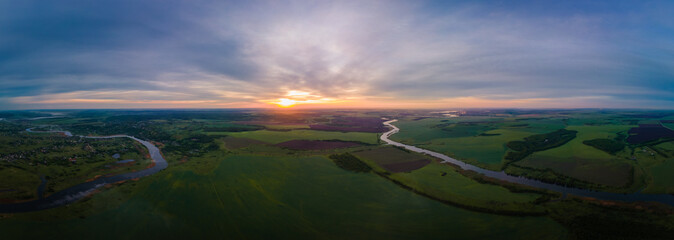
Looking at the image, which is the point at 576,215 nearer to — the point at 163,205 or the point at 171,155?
the point at 163,205

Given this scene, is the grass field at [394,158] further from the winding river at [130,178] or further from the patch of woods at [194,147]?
the patch of woods at [194,147]

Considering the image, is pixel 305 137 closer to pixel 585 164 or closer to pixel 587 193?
pixel 587 193

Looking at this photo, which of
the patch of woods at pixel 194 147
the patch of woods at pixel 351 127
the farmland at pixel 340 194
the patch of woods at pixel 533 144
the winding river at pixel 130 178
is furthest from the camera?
the patch of woods at pixel 351 127

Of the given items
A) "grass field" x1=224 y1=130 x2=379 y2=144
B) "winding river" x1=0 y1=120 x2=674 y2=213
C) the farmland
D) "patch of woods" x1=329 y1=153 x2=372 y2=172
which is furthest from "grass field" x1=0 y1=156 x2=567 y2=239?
"grass field" x1=224 y1=130 x2=379 y2=144

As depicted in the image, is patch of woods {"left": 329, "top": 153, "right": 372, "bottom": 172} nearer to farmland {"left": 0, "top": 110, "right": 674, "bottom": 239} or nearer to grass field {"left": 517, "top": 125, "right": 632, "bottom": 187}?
farmland {"left": 0, "top": 110, "right": 674, "bottom": 239}

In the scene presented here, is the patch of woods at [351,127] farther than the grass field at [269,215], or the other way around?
the patch of woods at [351,127]

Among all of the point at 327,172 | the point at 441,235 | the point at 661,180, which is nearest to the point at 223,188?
the point at 327,172

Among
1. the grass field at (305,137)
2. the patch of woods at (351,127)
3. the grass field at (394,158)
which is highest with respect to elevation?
the patch of woods at (351,127)

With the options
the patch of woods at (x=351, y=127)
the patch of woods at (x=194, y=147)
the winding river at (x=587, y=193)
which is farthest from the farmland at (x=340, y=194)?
the patch of woods at (x=351, y=127)
